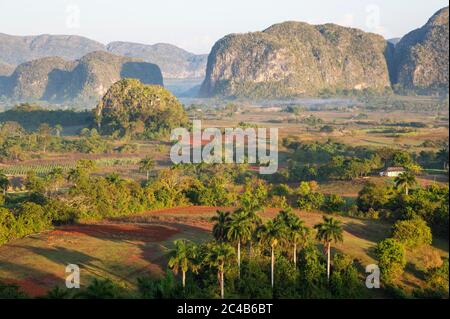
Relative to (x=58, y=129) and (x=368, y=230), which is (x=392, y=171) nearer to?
(x=368, y=230)

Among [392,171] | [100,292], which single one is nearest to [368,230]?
[100,292]

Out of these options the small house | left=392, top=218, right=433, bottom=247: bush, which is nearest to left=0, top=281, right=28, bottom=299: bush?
left=392, top=218, right=433, bottom=247: bush

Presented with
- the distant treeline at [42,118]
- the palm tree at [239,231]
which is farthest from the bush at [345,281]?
the distant treeline at [42,118]

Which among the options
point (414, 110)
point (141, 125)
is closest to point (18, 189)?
point (141, 125)

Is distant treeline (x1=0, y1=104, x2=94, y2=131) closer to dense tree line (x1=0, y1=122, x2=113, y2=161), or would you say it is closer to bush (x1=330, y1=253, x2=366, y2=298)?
dense tree line (x1=0, y1=122, x2=113, y2=161)

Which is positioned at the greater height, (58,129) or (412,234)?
(58,129)

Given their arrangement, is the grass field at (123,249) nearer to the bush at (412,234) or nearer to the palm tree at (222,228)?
the bush at (412,234)
